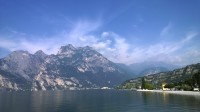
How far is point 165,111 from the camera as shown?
90.4 meters

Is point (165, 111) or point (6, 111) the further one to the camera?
point (6, 111)

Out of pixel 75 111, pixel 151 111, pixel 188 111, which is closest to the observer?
pixel 188 111

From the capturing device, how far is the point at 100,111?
9688 centimetres

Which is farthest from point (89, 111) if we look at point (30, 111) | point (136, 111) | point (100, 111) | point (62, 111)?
point (30, 111)

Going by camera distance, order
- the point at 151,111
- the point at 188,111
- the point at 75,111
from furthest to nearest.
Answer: the point at 75,111
the point at 151,111
the point at 188,111

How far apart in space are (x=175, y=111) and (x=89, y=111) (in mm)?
30969

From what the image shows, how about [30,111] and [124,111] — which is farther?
[30,111]

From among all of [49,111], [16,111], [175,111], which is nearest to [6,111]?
[16,111]

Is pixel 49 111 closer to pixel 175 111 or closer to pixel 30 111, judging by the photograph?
pixel 30 111

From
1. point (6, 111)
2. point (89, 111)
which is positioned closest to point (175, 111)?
point (89, 111)

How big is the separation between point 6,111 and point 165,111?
61.7 metres

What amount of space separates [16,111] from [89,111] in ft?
98.2

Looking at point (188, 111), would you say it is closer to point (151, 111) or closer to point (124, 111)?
point (151, 111)

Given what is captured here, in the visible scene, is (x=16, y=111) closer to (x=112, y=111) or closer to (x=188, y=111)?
(x=112, y=111)
